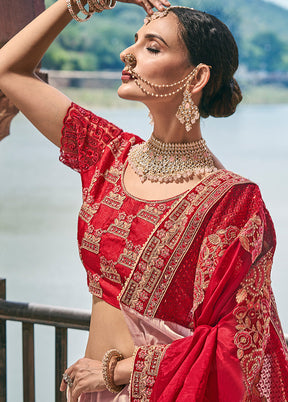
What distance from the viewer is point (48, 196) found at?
541cm

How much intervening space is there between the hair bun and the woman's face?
0.11 meters

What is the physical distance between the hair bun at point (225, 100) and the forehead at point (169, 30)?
0.49ft

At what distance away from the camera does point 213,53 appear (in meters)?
1.48

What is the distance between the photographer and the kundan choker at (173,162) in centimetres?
151

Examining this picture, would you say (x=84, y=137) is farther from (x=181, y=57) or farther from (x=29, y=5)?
(x=29, y=5)

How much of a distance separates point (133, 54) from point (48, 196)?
13.2ft

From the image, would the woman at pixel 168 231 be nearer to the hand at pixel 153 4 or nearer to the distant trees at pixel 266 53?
the hand at pixel 153 4

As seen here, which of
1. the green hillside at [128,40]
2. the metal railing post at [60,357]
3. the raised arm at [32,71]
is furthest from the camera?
the green hillside at [128,40]

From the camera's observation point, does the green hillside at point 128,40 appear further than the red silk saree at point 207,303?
Yes

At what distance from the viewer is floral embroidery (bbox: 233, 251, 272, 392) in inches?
52.0

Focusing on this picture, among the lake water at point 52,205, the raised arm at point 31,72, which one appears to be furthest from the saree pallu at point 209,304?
the lake water at point 52,205

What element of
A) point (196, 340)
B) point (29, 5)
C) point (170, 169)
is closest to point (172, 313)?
point (196, 340)

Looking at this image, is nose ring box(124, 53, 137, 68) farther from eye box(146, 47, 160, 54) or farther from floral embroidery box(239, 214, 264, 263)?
floral embroidery box(239, 214, 264, 263)

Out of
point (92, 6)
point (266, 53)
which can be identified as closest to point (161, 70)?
point (92, 6)
